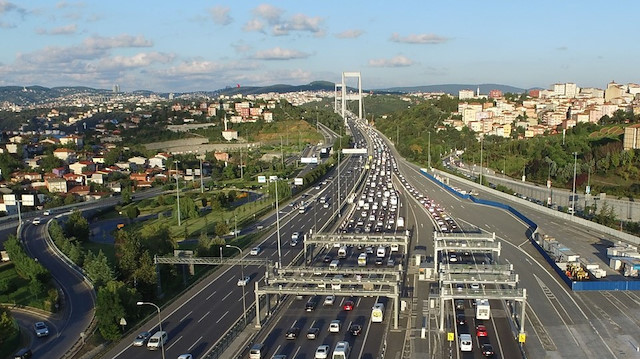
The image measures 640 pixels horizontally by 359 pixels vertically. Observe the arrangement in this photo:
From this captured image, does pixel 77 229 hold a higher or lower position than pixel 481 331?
lower

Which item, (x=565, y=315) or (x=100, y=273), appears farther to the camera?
(x=100, y=273)

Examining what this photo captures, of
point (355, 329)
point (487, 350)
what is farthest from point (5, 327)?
point (487, 350)

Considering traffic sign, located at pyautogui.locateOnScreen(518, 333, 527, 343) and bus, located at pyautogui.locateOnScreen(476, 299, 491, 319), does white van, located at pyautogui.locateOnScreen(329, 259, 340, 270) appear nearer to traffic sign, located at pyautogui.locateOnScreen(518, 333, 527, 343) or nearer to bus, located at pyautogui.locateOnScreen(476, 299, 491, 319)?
bus, located at pyautogui.locateOnScreen(476, 299, 491, 319)

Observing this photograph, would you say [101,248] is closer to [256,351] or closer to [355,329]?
[256,351]

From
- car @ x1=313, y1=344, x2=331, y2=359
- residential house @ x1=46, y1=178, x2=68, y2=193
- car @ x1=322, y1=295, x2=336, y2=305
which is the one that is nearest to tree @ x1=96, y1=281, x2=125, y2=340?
car @ x1=313, y1=344, x2=331, y2=359

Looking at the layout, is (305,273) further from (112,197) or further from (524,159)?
(524,159)

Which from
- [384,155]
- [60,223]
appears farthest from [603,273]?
[384,155]
